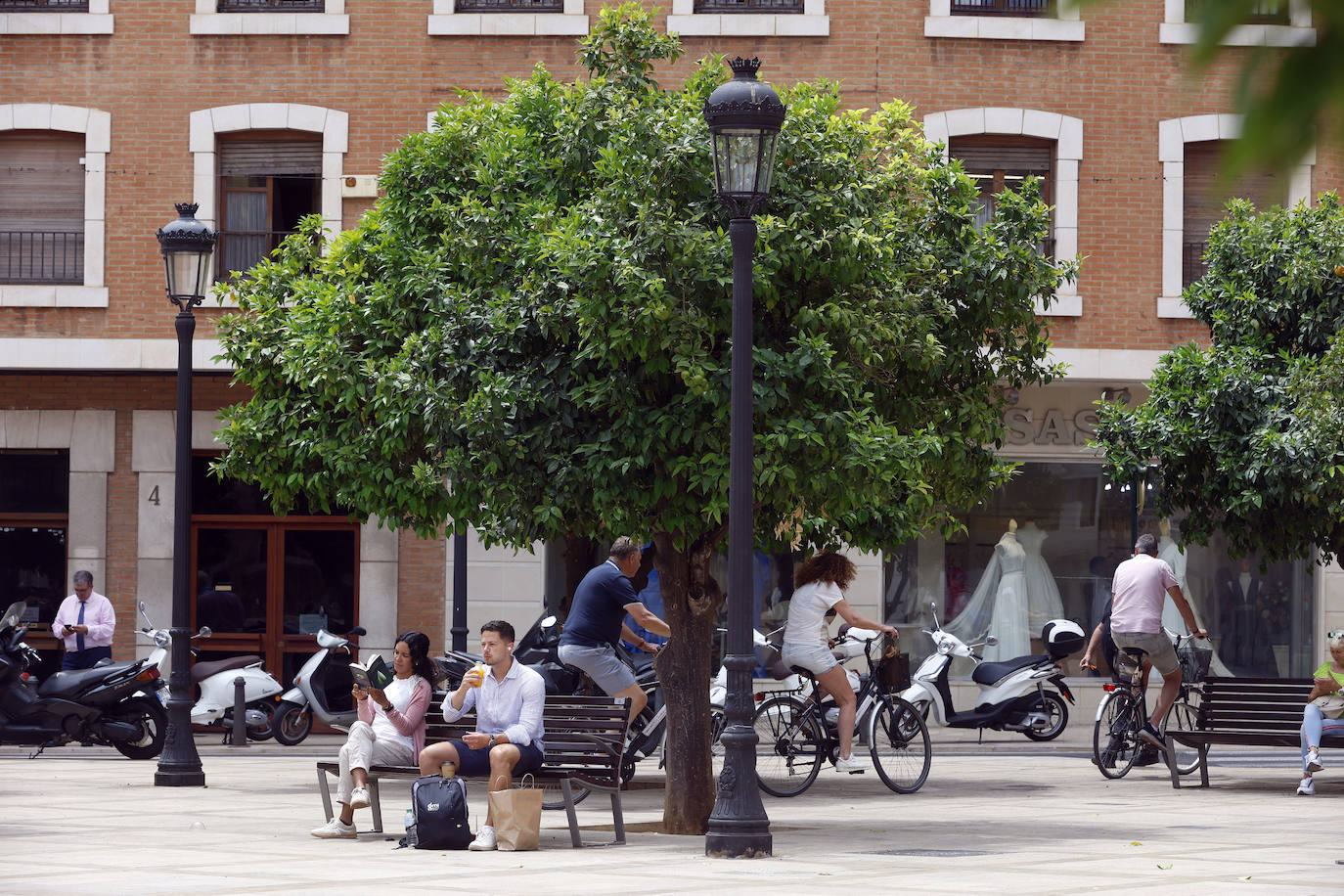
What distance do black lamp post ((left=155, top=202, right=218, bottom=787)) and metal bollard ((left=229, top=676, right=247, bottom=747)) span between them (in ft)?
11.9

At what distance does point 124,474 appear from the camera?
21984mm

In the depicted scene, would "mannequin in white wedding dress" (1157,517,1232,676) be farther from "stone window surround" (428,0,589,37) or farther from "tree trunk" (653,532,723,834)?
"tree trunk" (653,532,723,834)

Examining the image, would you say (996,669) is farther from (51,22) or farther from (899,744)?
(51,22)

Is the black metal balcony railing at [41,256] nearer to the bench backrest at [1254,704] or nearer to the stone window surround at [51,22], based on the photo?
the stone window surround at [51,22]

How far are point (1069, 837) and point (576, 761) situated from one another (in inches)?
114

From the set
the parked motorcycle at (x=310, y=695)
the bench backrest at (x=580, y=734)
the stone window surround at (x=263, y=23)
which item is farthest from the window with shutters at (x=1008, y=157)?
the bench backrest at (x=580, y=734)

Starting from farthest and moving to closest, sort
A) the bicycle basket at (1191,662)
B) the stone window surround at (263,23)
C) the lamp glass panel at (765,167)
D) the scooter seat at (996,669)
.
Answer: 1. the stone window surround at (263,23)
2. the scooter seat at (996,669)
3. the bicycle basket at (1191,662)
4. the lamp glass panel at (765,167)

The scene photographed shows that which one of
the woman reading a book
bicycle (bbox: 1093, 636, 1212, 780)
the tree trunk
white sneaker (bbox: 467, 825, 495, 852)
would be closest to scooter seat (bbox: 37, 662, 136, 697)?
the woman reading a book

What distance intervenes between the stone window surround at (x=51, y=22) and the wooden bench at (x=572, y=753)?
1303 centimetres

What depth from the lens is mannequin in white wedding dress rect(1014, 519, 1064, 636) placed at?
22.4m

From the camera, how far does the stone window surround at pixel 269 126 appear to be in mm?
21500

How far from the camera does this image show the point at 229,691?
19.1 meters

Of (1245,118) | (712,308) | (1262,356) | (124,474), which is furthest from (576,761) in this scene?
(124,474)

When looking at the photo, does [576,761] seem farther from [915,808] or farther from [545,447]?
[915,808]
